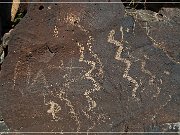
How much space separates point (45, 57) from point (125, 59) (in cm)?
47

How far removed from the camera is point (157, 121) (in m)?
2.45

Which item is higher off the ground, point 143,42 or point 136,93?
point 143,42

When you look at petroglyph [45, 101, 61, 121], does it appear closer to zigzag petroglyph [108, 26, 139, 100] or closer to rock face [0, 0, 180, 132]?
rock face [0, 0, 180, 132]

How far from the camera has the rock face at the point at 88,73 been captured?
2490 mm

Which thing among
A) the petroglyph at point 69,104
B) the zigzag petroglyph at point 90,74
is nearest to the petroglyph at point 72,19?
the zigzag petroglyph at point 90,74

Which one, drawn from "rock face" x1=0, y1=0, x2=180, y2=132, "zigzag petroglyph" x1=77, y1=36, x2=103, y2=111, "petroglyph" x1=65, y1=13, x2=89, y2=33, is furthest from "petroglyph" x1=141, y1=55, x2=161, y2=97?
"petroglyph" x1=65, y1=13, x2=89, y2=33

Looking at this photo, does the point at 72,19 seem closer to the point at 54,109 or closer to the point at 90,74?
the point at 90,74

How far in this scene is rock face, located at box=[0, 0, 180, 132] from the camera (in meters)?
2.49

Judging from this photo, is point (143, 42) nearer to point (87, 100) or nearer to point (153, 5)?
point (87, 100)

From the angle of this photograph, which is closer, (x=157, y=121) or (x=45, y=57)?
(x=157, y=121)

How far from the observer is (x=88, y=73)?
2.60 metres

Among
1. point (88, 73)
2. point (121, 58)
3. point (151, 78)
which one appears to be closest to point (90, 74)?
point (88, 73)

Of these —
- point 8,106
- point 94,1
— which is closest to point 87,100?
point 8,106

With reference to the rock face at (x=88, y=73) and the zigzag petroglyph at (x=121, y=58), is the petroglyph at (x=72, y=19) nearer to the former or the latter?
the rock face at (x=88, y=73)
